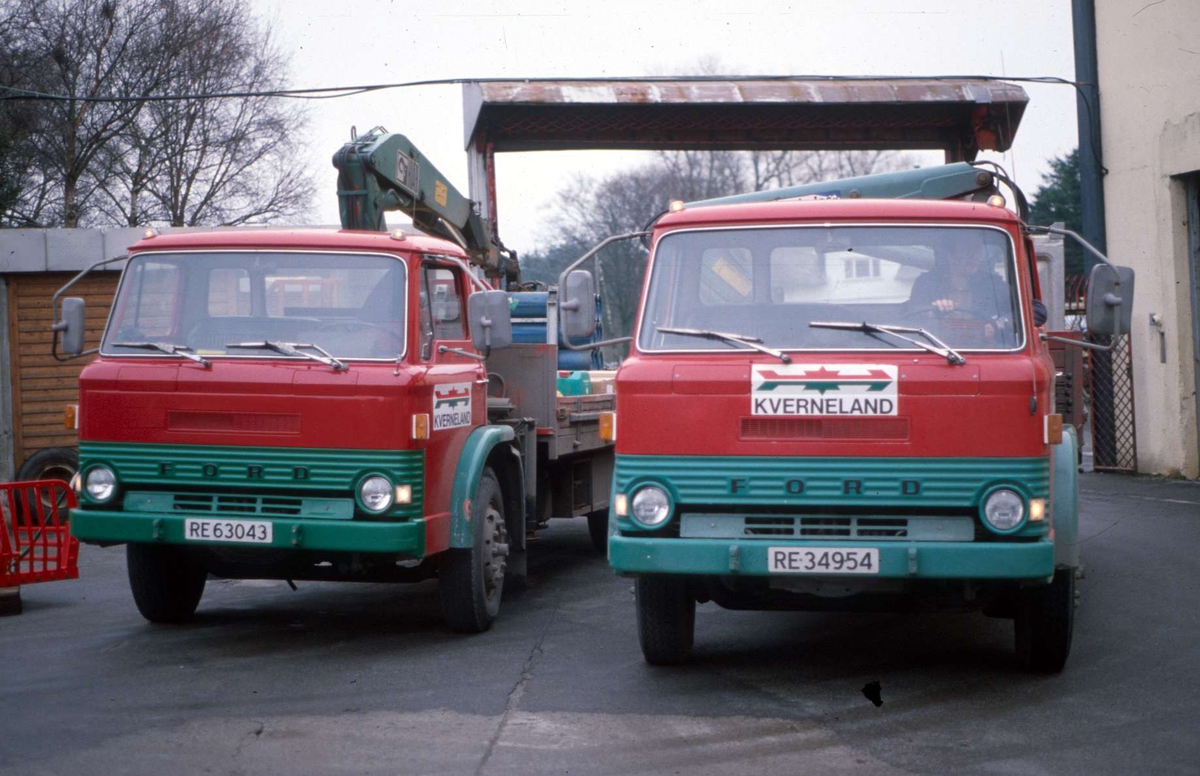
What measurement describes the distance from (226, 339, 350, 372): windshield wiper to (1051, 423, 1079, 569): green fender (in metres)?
3.68

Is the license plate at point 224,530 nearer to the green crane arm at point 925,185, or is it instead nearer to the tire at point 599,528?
the green crane arm at point 925,185

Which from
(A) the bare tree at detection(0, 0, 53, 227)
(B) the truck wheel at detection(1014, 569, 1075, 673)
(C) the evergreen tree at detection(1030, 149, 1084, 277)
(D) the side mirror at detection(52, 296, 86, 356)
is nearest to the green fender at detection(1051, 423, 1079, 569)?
(B) the truck wheel at detection(1014, 569, 1075, 673)

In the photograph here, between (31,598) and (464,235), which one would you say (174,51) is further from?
(31,598)

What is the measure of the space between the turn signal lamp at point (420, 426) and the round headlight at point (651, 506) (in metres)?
1.64

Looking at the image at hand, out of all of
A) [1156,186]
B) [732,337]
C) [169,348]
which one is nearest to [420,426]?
[169,348]

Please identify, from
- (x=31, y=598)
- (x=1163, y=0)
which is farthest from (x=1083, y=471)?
(x=31, y=598)

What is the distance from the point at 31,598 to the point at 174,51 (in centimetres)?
2775

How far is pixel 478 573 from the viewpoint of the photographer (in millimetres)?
8156

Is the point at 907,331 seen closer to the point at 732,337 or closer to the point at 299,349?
the point at 732,337

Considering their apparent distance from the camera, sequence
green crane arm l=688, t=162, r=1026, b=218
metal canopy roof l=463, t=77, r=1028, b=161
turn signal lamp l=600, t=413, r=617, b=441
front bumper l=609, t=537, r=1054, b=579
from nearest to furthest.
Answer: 1. front bumper l=609, t=537, r=1054, b=579
2. turn signal lamp l=600, t=413, r=617, b=441
3. green crane arm l=688, t=162, r=1026, b=218
4. metal canopy roof l=463, t=77, r=1028, b=161

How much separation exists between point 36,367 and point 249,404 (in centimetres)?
1012

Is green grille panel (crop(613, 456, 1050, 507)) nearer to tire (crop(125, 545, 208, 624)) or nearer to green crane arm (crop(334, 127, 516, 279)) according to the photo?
tire (crop(125, 545, 208, 624))

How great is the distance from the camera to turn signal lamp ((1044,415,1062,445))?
6.14m

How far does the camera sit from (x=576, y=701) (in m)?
6.45
